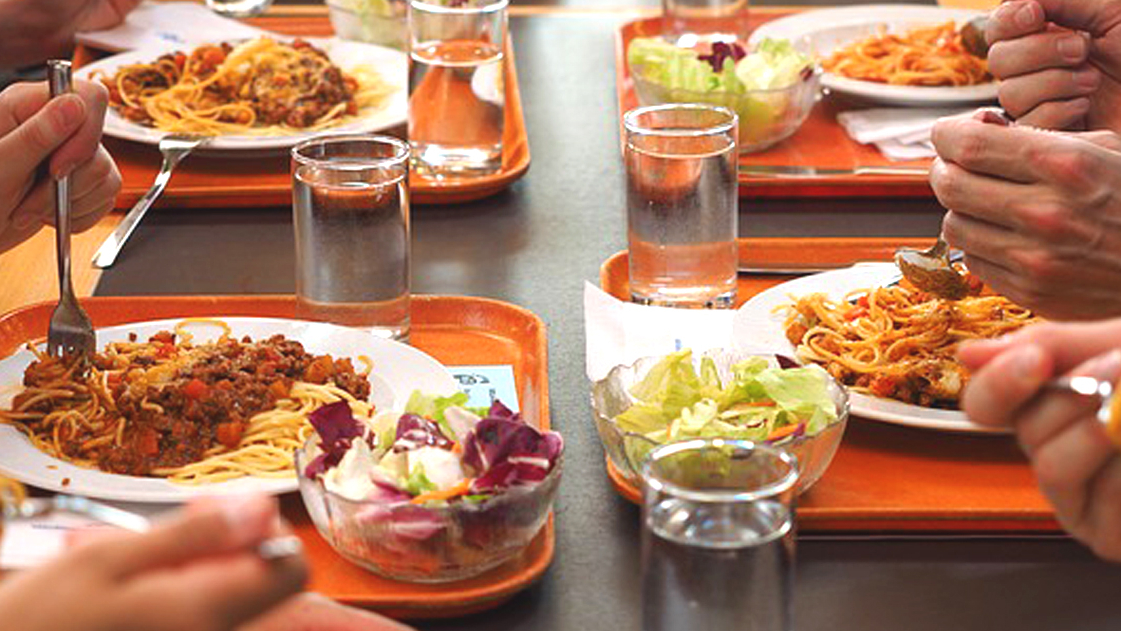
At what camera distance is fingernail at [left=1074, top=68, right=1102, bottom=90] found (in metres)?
2.39

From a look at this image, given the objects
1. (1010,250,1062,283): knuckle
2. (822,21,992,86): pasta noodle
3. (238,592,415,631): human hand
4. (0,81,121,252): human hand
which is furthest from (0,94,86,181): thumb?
(822,21,992,86): pasta noodle

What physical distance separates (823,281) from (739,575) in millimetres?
925

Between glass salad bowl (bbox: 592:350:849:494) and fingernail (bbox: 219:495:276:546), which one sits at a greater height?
fingernail (bbox: 219:495:276:546)

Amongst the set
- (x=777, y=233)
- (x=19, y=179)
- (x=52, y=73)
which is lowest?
(x=777, y=233)

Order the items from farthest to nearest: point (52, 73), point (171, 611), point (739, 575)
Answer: point (52, 73) < point (739, 575) < point (171, 611)

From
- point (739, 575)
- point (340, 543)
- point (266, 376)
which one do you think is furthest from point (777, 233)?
point (739, 575)

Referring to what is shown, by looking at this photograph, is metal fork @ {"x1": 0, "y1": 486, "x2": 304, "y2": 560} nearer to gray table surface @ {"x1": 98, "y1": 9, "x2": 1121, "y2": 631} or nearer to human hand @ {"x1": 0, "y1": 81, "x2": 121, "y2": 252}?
gray table surface @ {"x1": 98, "y1": 9, "x2": 1121, "y2": 631}

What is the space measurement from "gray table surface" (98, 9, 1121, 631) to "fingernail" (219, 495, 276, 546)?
59 cm

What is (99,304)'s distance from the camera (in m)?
2.14

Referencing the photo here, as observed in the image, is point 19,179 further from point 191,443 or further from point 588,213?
point 588,213

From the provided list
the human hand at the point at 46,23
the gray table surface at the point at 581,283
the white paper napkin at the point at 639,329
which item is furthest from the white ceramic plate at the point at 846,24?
the human hand at the point at 46,23

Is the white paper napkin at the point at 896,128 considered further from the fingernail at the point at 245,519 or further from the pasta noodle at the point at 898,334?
the fingernail at the point at 245,519

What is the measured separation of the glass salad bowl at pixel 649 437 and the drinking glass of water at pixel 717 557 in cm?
24

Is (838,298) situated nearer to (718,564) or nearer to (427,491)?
(427,491)
